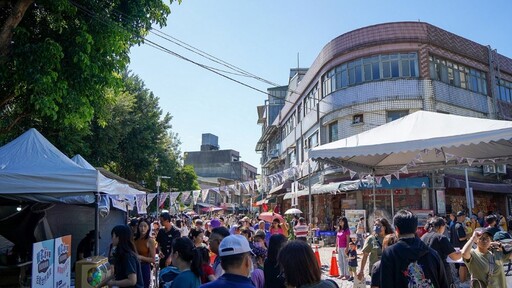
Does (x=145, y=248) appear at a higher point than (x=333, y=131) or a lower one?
lower

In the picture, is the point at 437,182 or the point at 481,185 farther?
the point at 481,185

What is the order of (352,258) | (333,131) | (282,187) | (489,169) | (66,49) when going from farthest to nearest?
1. (282,187)
2. (333,131)
3. (489,169)
4. (352,258)
5. (66,49)

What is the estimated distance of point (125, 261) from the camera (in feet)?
14.7

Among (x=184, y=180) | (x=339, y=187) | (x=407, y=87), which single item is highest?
(x=407, y=87)

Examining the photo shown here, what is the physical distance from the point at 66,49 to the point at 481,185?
22.9 m

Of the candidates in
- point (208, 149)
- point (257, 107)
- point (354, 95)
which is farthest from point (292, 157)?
point (208, 149)

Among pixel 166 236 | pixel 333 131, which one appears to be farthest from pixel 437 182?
pixel 166 236

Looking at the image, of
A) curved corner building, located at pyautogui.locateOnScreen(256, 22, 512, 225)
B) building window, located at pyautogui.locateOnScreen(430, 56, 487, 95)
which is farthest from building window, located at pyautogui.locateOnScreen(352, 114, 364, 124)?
building window, located at pyautogui.locateOnScreen(430, 56, 487, 95)

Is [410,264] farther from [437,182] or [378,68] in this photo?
[378,68]

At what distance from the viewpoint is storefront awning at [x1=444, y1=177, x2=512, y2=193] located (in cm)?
2233

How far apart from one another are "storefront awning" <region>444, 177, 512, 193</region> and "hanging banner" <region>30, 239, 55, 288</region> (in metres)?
21.1

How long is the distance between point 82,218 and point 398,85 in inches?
723

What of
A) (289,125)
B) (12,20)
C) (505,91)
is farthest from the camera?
(289,125)

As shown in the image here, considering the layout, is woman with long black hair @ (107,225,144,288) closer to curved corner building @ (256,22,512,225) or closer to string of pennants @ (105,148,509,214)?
string of pennants @ (105,148,509,214)
